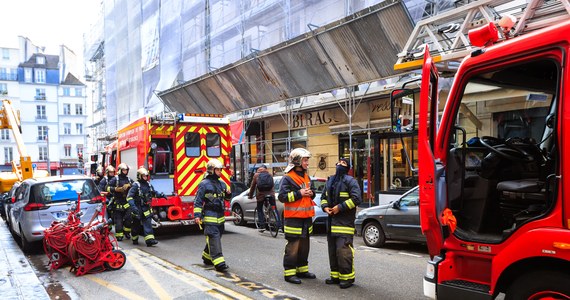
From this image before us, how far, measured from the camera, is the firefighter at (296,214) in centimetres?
602

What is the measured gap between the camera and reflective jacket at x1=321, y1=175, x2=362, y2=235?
5.76 meters

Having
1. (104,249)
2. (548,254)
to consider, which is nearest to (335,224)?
(548,254)

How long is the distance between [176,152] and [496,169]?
7.95 m

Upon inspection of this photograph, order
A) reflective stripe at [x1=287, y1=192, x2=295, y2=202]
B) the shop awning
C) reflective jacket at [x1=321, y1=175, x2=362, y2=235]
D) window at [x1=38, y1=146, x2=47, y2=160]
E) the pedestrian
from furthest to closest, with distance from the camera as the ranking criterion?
window at [x1=38, y1=146, x2=47, y2=160] → the shop awning → the pedestrian → reflective stripe at [x1=287, y1=192, x2=295, y2=202] → reflective jacket at [x1=321, y1=175, x2=362, y2=235]

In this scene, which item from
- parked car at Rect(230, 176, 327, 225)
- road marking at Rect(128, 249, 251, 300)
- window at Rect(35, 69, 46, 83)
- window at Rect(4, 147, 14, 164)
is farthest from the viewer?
window at Rect(35, 69, 46, 83)

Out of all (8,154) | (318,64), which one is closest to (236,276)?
(318,64)

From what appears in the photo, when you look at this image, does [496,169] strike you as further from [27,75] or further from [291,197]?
[27,75]

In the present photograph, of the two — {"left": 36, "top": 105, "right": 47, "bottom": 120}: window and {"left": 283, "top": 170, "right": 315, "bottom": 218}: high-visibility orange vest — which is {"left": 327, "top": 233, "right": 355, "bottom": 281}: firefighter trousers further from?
{"left": 36, "top": 105, "right": 47, "bottom": 120}: window

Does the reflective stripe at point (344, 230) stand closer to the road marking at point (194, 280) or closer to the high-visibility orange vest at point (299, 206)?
the high-visibility orange vest at point (299, 206)

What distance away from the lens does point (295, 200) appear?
5.97m

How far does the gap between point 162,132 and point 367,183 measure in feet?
24.0

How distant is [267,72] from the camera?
16234 millimetres

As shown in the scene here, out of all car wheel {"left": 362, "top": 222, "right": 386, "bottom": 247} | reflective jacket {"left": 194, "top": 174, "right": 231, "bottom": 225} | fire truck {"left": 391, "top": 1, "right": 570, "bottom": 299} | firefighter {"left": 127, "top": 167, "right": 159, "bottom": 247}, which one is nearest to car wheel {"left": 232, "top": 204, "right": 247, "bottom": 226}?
firefighter {"left": 127, "top": 167, "right": 159, "bottom": 247}

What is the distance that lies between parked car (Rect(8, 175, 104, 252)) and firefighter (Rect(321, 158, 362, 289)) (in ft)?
16.7
